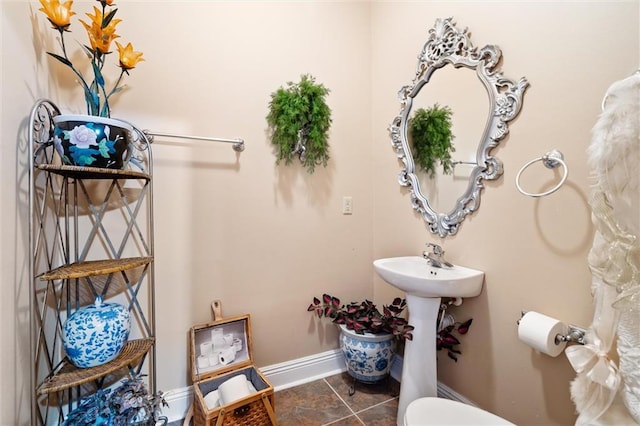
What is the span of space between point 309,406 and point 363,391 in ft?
1.10

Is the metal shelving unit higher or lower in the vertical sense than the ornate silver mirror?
lower

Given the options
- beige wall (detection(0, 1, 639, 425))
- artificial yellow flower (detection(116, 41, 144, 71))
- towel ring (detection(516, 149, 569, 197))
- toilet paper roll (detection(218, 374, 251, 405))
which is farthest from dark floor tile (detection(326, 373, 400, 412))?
artificial yellow flower (detection(116, 41, 144, 71))

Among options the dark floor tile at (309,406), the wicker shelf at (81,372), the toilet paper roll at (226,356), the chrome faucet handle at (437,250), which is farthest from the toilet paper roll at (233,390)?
the chrome faucet handle at (437,250)

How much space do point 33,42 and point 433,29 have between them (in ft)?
5.68

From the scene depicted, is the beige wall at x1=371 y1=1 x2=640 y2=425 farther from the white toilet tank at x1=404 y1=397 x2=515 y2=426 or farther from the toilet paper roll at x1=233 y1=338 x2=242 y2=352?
the toilet paper roll at x1=233 y1=338 x2=242 y2=352

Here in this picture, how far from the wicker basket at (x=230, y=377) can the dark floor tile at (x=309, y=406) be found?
7.3 inches

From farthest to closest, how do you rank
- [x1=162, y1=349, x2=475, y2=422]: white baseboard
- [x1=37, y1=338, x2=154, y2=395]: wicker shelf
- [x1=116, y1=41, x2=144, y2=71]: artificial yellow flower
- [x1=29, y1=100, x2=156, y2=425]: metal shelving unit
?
[x1=162, y1=349, x2=475, y2=422]: white baseboard < [x1=116, y1=41, x2=144, y2=71]: artificial yellow flower < [x1=29, y1=100, x2=156, y2=425]: metal shelving unit < [x1=37, y1=338, x2=154, y2=395]: wicker shelf

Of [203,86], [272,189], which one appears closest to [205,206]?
[272,189]

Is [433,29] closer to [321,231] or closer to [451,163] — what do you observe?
[451,163]

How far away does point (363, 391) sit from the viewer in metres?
1.64

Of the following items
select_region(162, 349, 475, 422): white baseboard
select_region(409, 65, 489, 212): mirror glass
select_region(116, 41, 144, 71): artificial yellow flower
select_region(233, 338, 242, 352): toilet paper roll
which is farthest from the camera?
select_region(233, 338, 242, 352): toilet paper roll

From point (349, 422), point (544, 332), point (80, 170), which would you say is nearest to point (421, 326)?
point (544, 332)

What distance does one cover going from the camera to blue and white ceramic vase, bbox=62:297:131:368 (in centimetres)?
101

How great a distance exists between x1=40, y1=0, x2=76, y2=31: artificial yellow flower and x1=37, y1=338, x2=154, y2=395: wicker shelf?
4.05ft
